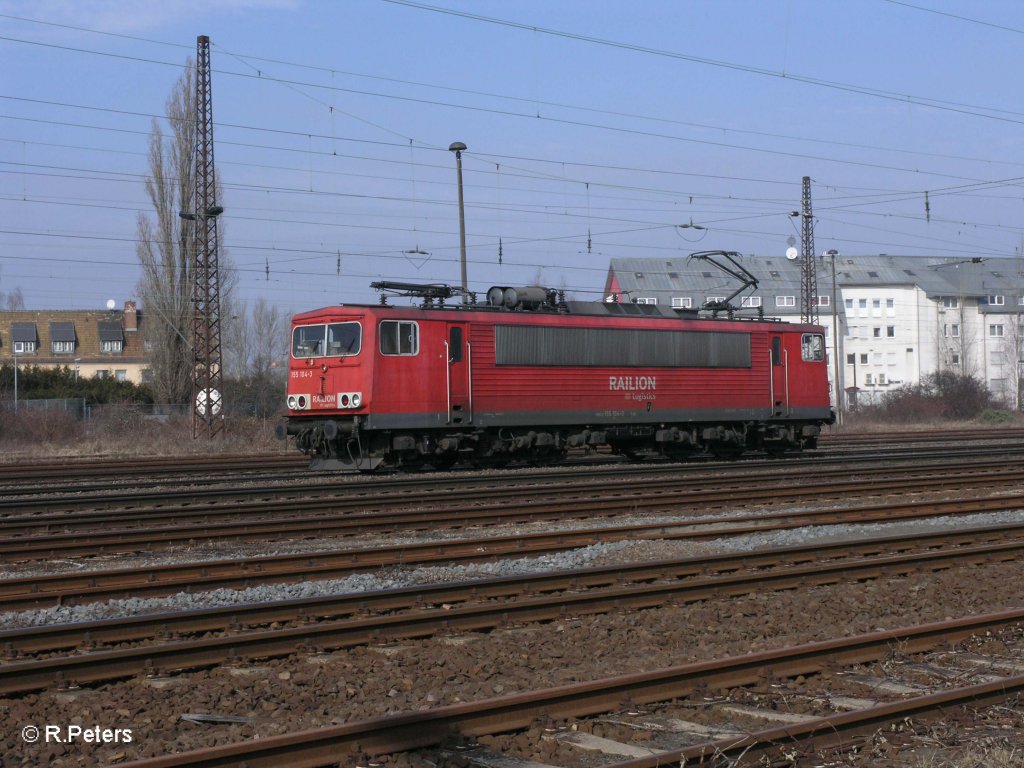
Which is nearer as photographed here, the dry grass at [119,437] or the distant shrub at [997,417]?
the dry grass at [119,437]

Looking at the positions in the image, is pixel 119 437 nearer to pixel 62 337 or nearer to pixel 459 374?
pixel 459 374

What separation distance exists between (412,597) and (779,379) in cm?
1939

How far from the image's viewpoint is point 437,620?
855 cm

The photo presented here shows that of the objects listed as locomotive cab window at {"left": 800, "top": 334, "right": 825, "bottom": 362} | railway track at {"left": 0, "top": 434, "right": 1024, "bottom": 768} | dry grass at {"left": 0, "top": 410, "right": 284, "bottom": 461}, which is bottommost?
railway track at {"left": 0, "top": 434, "right": 1024, "bottom": 768}

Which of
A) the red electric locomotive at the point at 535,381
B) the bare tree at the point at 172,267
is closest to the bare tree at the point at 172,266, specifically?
the bare tree at the point at 172,267

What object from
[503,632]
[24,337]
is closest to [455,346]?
[503,632]

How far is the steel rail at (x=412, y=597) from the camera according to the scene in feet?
26.4

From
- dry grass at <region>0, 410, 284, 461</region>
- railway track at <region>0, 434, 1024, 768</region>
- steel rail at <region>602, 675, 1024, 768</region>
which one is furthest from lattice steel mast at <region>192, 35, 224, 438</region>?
steel rail at <region>602, 675, 1024, 768</region>

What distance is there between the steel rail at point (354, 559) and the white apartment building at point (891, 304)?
65.6 metres

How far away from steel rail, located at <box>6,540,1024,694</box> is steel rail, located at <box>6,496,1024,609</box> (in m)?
2.00

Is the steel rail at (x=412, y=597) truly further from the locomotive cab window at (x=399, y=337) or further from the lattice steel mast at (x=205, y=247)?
the lattice steel mast at (x=205, y=247)

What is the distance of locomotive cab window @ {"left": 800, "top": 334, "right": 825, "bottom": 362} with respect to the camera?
2800cm

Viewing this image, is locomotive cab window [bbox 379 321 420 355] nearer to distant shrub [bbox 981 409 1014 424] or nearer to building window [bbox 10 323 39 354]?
distant shrub [bbox 981 409 1014 424]

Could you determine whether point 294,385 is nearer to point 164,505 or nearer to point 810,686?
point 164,505
